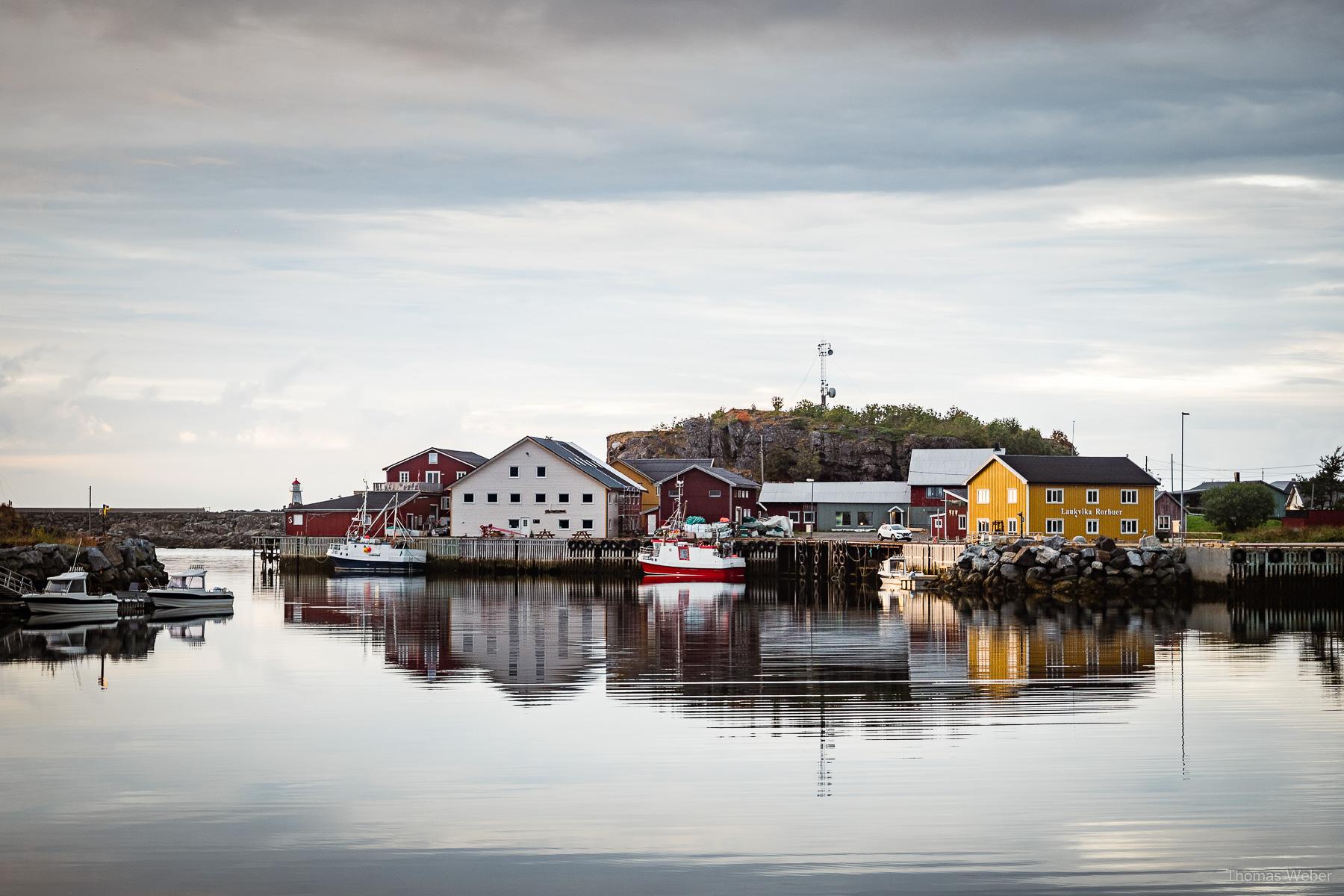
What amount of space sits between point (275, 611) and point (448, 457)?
3915 cm

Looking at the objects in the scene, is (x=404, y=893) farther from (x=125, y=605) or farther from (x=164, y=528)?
(x=164, y=528)

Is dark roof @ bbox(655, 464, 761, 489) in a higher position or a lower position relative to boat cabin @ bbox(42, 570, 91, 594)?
higher

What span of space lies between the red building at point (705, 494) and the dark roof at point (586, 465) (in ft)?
12.5

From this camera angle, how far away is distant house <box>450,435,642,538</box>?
8088 cm

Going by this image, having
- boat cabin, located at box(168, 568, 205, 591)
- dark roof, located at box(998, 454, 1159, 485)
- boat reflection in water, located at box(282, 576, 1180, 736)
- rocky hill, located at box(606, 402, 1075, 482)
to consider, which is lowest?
boat reflection in water, located at box(282, 576, 1180, 736)

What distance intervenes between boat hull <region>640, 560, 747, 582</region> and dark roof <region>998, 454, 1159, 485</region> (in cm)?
1562

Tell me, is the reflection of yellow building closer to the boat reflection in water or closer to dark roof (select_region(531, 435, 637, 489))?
the boat reflection in water

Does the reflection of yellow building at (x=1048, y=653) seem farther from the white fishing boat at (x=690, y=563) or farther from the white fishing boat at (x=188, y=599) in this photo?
the white fishing boat at (x=690, y=563)

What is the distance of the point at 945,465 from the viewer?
91.5 meters

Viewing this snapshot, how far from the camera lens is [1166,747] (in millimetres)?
20000

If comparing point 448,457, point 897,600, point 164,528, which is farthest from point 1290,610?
point 164,528

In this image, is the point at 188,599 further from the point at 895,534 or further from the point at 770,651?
the point at 895,534

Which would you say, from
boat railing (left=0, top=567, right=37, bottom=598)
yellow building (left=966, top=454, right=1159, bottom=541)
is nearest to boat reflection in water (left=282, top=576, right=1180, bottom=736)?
boat railing (left=0, top=567, right=37, bottom=598)

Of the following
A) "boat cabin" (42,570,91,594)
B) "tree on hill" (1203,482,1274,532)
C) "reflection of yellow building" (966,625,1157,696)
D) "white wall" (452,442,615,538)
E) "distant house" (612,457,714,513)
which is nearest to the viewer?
"reflection of yellow building" (966,625,1157,696)
